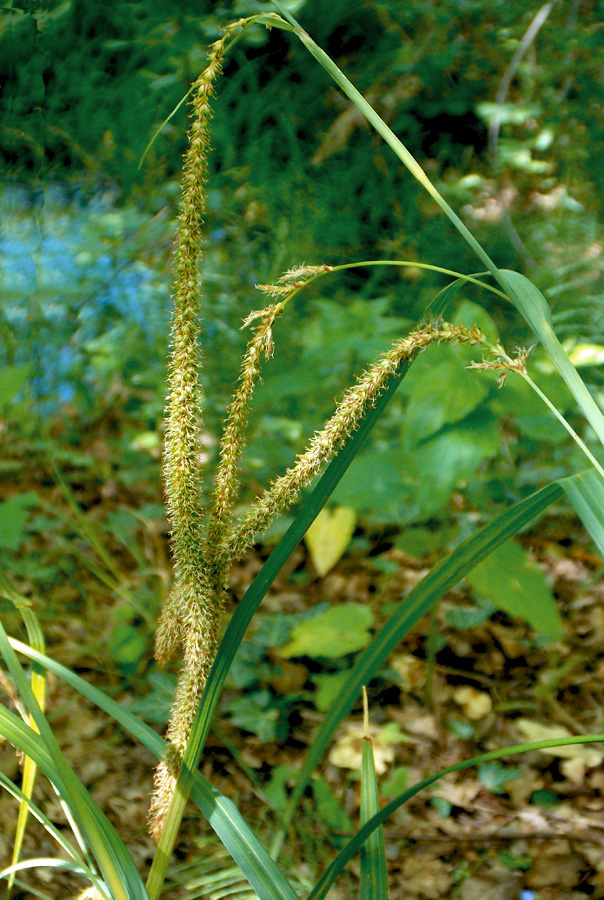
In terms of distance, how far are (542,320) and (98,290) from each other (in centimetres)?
208

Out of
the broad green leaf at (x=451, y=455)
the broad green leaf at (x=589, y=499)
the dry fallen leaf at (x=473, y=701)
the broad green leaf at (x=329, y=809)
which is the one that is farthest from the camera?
the dry fallen leaf at (x=473, y=701)

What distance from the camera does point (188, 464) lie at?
2.18ft

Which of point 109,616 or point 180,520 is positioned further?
point 109,616

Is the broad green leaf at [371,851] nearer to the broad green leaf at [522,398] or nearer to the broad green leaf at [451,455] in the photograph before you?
the broad green leaf at [451,455]

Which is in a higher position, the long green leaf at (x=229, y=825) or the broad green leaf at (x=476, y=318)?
the broad green leaf at (x=476, y=318)

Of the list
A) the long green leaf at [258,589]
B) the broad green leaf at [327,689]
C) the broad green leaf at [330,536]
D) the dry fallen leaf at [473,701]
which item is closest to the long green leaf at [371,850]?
the long green leaf at [258,589]

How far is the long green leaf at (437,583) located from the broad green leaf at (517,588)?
59 cm

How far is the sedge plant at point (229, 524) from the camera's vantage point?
0.62 m

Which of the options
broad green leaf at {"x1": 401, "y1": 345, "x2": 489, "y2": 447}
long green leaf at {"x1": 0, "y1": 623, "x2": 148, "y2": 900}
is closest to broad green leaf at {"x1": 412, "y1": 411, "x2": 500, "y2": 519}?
broad green leaf at {"x1": 401, "y1": 345, "x2": 489, "y2": 447}

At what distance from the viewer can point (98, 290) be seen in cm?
244

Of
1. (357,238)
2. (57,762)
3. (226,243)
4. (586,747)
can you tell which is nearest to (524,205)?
(357,238)

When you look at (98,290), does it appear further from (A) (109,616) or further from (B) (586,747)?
(B) (586,747)

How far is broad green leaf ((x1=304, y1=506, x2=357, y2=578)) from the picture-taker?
1.78 meters

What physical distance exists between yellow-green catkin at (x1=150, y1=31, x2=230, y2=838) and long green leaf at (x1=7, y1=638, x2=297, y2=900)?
0.04 m
